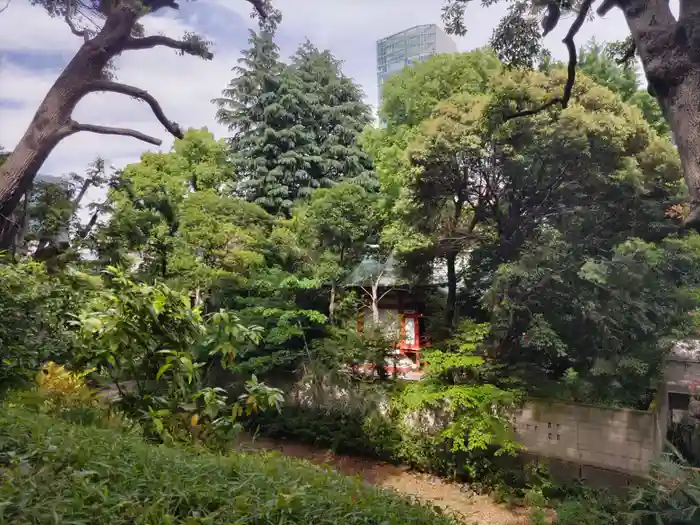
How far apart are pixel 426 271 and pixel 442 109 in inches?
94.0

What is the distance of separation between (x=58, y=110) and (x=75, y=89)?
211mm

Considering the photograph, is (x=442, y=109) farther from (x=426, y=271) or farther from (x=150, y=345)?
(x=150, y=345)

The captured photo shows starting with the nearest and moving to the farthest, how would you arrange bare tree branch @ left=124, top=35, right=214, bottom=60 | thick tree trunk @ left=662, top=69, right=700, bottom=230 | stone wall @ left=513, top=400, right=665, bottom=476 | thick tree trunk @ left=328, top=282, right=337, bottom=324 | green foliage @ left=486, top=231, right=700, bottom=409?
thick tree trunk @ left=662, top=69, right=700, bottom=230 < bare tree branch @ left=124, top=35, right=214, bottom=60 < stone wall @ left=513, top=400, right=665, bottom=476 < green foliage @ left=486, top=231, right=700, bottom=409 < thick tree trunk @ left=328, top=282, right=337, bottom=324

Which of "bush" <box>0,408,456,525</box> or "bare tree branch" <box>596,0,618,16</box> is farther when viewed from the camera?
"bare tree branch" <box>596,0,618,16</box>

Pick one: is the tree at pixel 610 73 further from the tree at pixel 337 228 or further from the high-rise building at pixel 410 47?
the tree at pixel 337 228

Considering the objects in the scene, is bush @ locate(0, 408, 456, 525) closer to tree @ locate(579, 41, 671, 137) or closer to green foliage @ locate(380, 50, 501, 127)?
green foliage @ locate(380, 50, 501, 127)

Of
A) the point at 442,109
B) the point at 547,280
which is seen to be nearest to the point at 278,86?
the point at 442,109

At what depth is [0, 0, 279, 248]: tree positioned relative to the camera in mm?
3641

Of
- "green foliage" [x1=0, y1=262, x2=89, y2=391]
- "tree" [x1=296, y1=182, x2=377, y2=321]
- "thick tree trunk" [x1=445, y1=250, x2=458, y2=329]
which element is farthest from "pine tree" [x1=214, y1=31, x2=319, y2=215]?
"green foliage" [x1=0, y1=262, x2=89, y2=391]

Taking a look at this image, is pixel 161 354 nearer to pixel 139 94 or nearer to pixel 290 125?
pixel 139 94

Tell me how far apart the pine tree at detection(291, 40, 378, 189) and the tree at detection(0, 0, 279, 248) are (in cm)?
628

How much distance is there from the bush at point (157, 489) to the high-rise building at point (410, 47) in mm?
5964

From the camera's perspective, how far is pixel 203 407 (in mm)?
3035

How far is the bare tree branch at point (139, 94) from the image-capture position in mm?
3805
